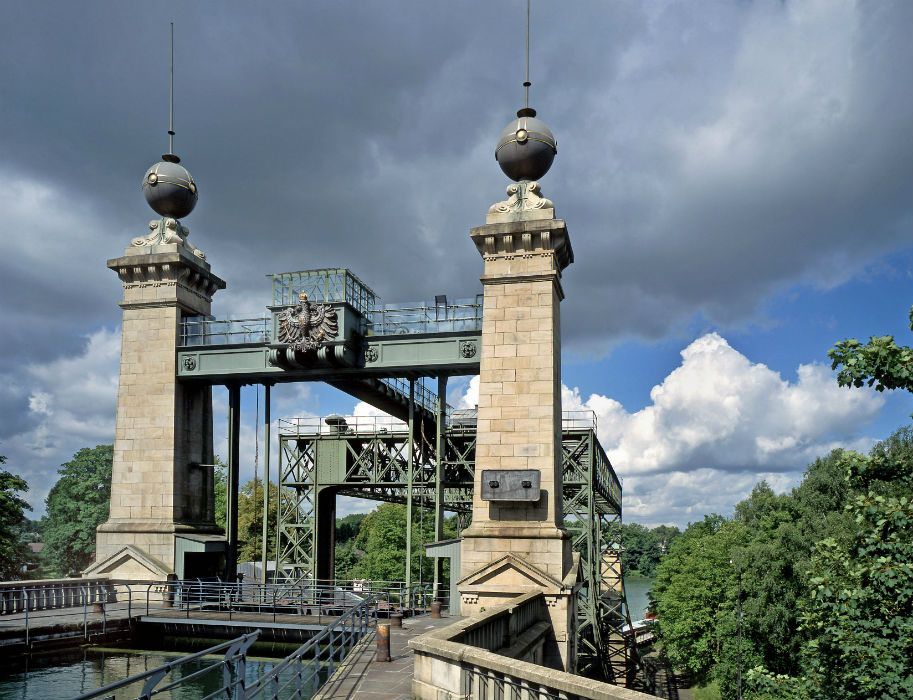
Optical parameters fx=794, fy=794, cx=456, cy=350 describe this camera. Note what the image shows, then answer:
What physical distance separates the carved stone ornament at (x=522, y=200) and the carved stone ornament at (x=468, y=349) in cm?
369

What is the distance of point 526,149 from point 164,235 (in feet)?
39.6

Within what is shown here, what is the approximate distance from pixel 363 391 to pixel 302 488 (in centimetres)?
607

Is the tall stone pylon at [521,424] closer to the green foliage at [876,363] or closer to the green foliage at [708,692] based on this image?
the green foliage at [876,363]

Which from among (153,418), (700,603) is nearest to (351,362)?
(153,418)

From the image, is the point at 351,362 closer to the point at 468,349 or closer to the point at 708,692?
the point at 468,349

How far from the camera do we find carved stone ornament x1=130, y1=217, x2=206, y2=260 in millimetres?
25516

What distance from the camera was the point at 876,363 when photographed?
1020 centimetres

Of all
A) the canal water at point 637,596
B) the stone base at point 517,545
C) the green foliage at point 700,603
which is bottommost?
the canal water at point 637,596

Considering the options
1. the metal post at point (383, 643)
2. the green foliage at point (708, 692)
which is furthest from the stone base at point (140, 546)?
the green foliage at point (708, 692)

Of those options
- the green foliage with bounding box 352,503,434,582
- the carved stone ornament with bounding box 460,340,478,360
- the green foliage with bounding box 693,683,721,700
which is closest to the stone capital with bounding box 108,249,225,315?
the carved stone ornament with bounding box 460,340,478,360

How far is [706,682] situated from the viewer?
48406 mm

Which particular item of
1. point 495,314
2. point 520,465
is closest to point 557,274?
point 495,314

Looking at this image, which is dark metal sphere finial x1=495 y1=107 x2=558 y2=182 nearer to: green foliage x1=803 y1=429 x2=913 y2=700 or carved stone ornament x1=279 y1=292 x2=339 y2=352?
carved stone ornament x1=279 y1=292 x2=339 y2=352

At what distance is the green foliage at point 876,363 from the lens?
32.9 feet
